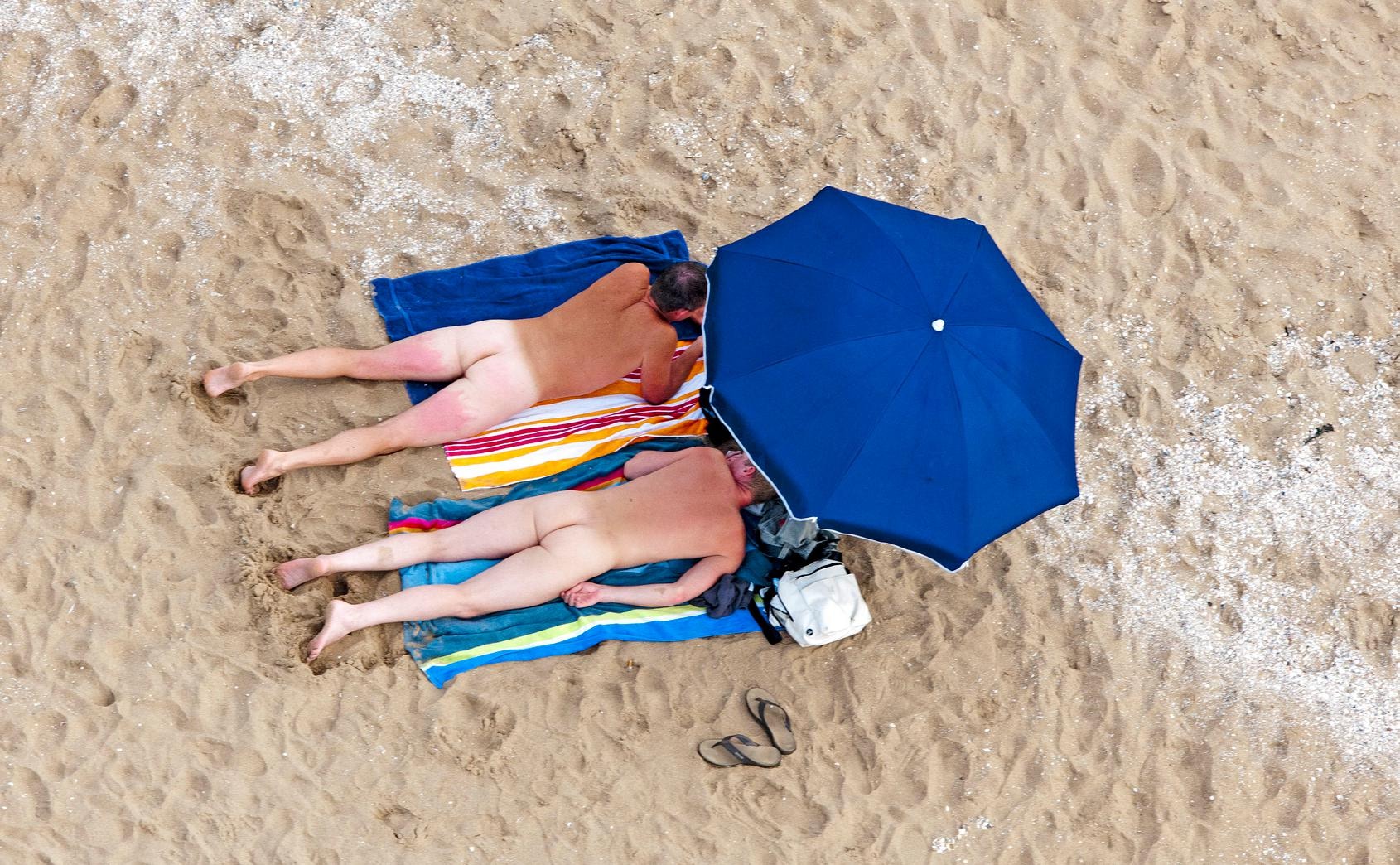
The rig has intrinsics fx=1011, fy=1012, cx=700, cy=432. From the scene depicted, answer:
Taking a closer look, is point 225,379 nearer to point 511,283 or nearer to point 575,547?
point 511,283

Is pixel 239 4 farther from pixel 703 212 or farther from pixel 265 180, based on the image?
pixel 703 212

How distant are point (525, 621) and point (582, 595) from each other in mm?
273

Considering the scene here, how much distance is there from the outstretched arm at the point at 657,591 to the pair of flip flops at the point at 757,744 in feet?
1.75

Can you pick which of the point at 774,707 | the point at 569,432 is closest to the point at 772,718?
the point at 774,707

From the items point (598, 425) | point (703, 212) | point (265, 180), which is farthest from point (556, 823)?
point (265, 180)

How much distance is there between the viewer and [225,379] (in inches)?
181

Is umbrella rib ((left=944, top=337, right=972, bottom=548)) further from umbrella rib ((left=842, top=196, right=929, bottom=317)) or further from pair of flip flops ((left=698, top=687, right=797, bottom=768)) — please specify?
pair of flip flops ((left=698, top=687, right=797, bottom=768))

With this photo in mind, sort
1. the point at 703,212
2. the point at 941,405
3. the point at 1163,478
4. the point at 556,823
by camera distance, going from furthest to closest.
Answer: the point at 703,212 < the point at 1163,478 < the point at 556,823 < the point at 941,405

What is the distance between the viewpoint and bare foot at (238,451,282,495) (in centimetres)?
446

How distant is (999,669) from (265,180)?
4.30 meters

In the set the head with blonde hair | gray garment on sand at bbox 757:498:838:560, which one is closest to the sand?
gray garment on sand at bbox 757:498:838:560

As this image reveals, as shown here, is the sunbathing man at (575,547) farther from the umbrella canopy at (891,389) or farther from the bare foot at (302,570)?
the umbrella canopy at (891,389)

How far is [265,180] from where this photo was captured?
5141 millimetres

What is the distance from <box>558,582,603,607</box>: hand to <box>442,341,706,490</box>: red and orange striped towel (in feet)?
2.06
